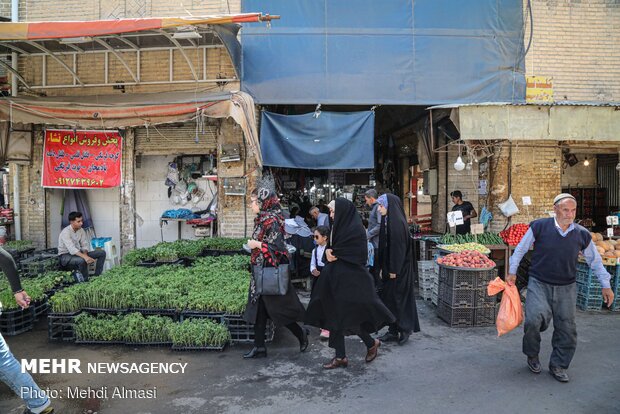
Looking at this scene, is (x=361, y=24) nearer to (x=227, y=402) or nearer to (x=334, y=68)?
(x=334, y=68)

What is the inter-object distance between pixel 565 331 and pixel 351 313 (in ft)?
7.48

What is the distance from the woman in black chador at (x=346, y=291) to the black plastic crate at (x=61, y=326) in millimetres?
3260

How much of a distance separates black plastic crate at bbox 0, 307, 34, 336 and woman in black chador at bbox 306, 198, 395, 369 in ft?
14.3

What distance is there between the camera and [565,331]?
455 cm

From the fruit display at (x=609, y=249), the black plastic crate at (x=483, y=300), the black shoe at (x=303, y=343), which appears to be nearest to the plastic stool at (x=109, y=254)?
the black shoe at (x=303, y=343)

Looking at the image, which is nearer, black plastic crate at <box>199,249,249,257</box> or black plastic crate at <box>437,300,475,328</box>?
black plastic crate at <box>437,300,475,328</box>

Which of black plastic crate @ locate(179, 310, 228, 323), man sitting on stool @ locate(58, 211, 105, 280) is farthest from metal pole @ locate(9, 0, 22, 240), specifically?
black plastic crate @ locate(179, 310, 228, 323)

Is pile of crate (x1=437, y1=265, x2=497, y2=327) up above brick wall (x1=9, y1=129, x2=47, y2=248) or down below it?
below

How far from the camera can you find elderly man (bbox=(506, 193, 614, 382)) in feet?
14.8

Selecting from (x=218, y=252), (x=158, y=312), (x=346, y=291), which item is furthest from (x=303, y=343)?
(x=218, y=252)

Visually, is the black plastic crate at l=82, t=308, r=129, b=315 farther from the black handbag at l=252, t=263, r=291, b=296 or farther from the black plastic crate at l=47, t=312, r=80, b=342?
the black handbag at l=252, t=263, r=291, b=296

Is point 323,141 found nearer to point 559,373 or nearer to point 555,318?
point 555,318

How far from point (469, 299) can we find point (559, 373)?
1941mm

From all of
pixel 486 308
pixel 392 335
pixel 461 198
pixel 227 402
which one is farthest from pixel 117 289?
pixel 461 198
